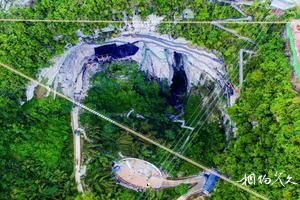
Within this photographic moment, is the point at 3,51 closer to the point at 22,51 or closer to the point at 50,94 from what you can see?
the point at 22,51

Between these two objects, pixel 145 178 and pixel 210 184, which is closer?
pixel 210 184

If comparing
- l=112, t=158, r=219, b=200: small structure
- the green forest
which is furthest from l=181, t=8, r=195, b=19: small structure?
l=112, t=158, r=219, b=200: small structure

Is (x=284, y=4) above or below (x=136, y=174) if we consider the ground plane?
above

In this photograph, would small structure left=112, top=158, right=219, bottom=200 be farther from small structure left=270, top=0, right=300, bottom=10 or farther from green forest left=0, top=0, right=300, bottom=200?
small structure left=270, top=0, right=300, bottom=10

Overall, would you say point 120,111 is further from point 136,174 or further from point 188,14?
point 188,14

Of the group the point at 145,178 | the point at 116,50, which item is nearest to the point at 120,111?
the point at 116,50

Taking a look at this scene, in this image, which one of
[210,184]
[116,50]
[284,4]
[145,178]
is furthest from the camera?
[116,50]

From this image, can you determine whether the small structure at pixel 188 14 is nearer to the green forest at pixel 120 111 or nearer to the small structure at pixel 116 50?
the green forest at pixel 120 111
